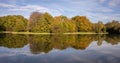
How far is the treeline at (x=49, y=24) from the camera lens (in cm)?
7381

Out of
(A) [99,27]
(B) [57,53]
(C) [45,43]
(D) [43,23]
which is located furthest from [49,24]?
(B) [57,53]

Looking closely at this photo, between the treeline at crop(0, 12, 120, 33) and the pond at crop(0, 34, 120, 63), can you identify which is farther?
the treeline at crop(0, 12, 120, 33)

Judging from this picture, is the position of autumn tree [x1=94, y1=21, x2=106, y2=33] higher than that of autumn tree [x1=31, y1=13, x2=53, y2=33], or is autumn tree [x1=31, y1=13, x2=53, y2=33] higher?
autumn tree [x1=31, y1=13, x2=53, y2=33]

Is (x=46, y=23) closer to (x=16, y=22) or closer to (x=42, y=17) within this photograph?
(x=42, y=17)

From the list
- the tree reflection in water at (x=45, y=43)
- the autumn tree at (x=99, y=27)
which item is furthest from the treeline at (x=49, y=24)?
the tree reflection in water at (x=45, y=43)

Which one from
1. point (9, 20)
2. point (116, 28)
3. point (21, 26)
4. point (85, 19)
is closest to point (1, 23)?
point (9, 20)

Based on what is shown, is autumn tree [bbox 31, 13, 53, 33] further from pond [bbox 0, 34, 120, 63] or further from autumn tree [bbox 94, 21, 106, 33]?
pond [bbox 0, 34, 120, 63]

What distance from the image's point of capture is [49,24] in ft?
242

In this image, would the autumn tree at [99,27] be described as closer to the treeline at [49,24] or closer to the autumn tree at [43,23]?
the treeline at [49,24]

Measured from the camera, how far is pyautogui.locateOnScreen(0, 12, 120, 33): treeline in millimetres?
73812

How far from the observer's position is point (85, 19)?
10062 centimetres

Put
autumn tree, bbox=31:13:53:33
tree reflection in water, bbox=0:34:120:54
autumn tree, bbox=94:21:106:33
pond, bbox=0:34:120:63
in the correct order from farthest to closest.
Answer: autumn tree, bbox=94:21:106:33 → autumn tree, bbox=31:13:53:33 → tree reflection in water, bbox=0:34:120:54 → pond, bbox=0:34:120:63

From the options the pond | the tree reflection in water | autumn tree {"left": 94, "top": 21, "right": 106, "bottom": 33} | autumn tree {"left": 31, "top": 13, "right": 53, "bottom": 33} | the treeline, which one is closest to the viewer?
the pond

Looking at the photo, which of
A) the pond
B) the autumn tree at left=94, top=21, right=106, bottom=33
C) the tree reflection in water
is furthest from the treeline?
the pond
